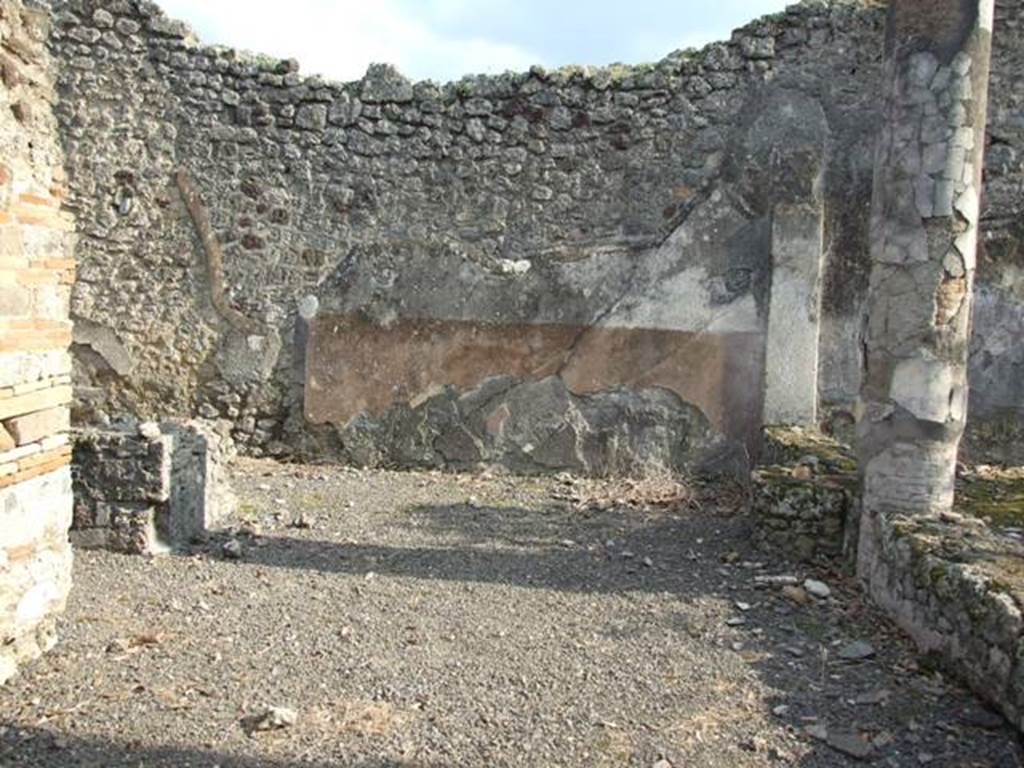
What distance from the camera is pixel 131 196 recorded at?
22.9 feet

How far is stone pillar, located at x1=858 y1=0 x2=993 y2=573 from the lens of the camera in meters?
4.05

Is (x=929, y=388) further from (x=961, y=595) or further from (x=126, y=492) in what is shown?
(x=126, y=492)

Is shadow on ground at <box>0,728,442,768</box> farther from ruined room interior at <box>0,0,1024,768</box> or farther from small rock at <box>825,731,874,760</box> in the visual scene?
small rock at <box>825,731,874,760</box>

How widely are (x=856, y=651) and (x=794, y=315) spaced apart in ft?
11.0

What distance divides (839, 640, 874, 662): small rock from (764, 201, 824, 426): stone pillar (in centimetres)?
308

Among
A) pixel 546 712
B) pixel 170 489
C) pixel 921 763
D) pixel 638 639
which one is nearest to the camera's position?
pixel 921 763

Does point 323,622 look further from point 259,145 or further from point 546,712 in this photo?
point 259,145

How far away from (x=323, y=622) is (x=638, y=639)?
1247 millimetres

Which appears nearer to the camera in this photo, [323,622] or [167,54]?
[323,622]

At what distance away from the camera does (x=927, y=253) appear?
4082 millimetres

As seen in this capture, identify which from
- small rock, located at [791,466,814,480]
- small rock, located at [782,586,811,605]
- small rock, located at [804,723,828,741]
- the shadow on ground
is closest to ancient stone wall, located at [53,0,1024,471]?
small rock, located at [791,466,814,480]

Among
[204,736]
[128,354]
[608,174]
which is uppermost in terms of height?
[608,174]

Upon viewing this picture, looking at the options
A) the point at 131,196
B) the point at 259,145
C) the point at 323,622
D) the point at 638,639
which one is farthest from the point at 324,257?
the point at 638,639

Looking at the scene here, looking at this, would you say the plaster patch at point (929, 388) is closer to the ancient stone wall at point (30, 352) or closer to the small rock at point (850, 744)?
the small rock at point (850, 744)
